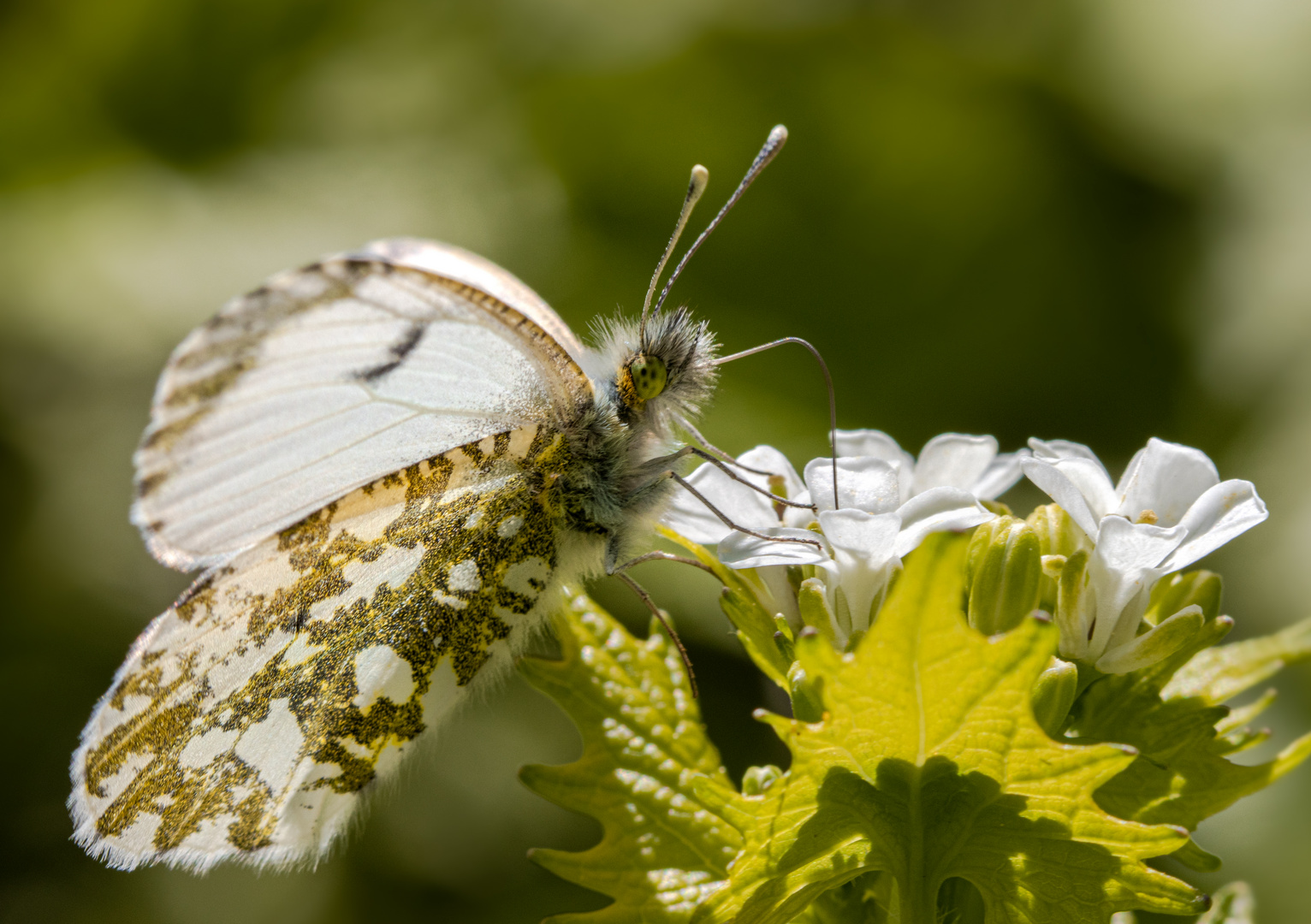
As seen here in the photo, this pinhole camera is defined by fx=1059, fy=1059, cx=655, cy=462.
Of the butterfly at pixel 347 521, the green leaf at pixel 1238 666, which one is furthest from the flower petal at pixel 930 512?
the butterfly at pixel 347 521

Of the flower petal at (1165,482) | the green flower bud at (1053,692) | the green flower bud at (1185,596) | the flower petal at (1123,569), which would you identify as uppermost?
the flower petal at (1165,482)

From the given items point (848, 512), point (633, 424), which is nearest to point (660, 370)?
point (633, 424)

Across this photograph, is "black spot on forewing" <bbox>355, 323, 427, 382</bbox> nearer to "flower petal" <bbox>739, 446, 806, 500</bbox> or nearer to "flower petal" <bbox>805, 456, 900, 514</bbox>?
"flower petal" <bbox>739, 446, 806, 500</bbox>

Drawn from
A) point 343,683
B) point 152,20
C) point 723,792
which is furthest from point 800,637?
point 152,20

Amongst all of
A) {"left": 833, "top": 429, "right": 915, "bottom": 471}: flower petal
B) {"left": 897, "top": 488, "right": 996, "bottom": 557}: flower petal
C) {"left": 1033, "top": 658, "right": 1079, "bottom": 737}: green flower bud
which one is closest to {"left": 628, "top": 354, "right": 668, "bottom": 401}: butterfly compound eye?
{"left": 833, "top": 429, "right": 915, "bottom": 471}: flower petal

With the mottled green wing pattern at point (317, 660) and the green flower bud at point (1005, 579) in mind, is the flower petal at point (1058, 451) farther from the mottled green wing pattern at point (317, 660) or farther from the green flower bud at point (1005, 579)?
the mottled green wing pattern at point (317, 660)

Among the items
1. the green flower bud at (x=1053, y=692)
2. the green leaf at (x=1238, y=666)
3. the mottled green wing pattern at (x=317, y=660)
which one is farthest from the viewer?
the mottled green wing pattern at (x=317, y=660)

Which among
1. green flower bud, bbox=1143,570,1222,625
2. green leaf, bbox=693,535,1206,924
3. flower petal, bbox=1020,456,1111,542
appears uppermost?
green flower bud, bbox=1143,570,1222,625
